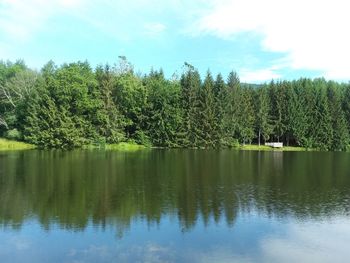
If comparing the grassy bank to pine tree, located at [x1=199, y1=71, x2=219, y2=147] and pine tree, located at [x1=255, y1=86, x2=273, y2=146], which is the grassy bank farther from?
pine tree, located at [x1=199, y1=71, x2=219, y2=147]

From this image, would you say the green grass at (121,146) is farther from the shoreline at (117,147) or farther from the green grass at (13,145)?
the green grass at (13,145)

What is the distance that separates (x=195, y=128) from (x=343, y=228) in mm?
69272

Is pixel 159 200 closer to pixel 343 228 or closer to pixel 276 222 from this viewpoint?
pixel 276 222

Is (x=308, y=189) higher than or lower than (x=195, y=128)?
lower

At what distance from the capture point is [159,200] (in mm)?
29000

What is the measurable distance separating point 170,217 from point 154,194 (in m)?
6.77

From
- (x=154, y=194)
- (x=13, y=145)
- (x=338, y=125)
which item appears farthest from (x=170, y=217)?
(x=338, y=125)

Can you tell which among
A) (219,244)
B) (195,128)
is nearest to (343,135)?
(195,128)

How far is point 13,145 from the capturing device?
256 feet

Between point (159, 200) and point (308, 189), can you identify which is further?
point (308, 189)

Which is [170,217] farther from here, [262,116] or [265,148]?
[262,116]

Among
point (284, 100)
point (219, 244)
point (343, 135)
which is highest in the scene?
point (284, 100)

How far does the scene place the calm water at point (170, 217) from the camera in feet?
59.9

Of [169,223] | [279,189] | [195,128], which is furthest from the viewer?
[195,128]
